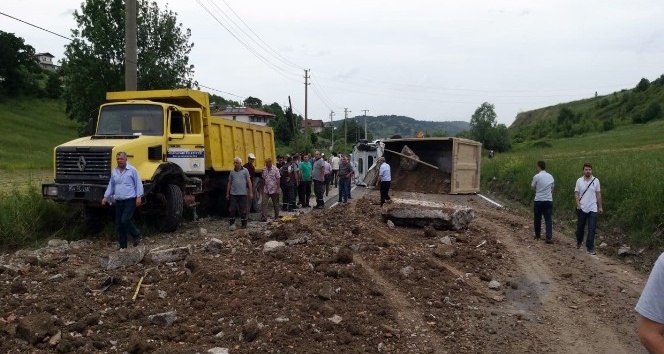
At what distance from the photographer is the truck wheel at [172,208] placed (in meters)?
11.2

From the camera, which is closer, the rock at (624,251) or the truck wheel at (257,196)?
the rock at (624,251)

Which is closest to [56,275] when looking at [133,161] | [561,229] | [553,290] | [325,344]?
[133,161]

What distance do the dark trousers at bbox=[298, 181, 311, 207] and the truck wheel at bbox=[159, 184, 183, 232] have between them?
6.21m

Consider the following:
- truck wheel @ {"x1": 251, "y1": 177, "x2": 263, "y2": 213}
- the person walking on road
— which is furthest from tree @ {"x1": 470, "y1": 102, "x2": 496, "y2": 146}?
the person walking on road

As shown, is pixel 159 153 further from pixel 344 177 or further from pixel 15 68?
pixel 15 68

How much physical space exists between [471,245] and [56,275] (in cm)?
646

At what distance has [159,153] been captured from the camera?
36.9 ft

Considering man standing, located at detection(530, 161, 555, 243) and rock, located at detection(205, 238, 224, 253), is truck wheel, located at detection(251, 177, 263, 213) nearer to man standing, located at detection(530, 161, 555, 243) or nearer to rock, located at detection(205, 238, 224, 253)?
rock, located at detection(205, 238, 224, 253)

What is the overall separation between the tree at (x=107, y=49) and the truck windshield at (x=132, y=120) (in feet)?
41.9

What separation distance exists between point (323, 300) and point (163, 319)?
1.66 m

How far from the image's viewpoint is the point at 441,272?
26.0 ft

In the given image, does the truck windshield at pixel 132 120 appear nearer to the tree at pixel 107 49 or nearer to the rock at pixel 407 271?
the rock at pixel 407 271

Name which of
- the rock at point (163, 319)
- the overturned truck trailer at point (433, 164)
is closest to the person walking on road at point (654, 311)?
the rock at point (163, 319)

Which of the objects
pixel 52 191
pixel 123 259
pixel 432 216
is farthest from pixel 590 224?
pixel 52 191
